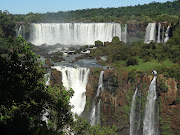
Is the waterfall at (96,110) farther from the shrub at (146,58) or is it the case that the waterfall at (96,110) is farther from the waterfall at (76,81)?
the shrub at (146,58)

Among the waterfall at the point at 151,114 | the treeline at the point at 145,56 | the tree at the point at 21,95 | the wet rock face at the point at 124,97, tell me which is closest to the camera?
the tree at the point at 21,95

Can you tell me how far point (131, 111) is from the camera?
2136 centimetres

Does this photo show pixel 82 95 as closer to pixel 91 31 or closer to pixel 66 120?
pixel 66 120

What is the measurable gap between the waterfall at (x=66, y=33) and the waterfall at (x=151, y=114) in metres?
23.1

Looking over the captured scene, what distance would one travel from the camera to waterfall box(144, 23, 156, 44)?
3956cm

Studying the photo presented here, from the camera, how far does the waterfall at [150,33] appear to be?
3956cm

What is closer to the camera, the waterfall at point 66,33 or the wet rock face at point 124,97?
the wet rock face at point 124,97

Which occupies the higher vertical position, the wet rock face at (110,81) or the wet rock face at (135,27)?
the wet rock face at (135,27)

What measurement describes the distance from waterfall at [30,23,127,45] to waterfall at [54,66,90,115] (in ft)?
64.8

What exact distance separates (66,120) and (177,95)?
13627 millimetres

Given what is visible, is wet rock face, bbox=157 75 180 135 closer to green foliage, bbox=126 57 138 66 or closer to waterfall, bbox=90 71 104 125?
waterfall, bbox=90 71 104 125

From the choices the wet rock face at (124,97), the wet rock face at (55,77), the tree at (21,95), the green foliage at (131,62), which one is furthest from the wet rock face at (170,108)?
the tree at (21,95)

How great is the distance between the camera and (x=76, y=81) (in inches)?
949

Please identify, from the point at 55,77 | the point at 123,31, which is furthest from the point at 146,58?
the point at 123,31
